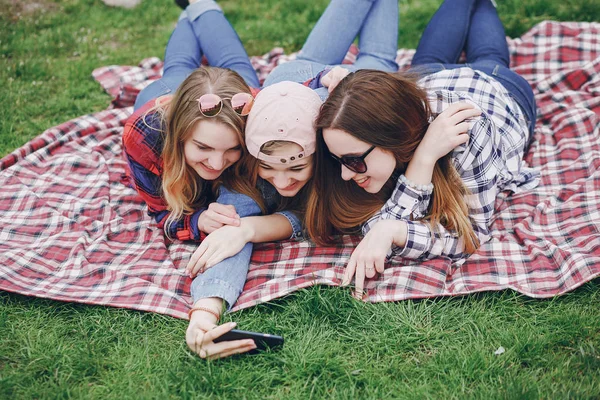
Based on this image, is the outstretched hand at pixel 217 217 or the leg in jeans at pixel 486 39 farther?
the leg in jeans at pixel 486 39

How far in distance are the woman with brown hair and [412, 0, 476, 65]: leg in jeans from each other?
1106 mm

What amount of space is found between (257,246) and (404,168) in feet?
3.46

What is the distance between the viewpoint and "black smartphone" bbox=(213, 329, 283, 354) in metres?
2.90

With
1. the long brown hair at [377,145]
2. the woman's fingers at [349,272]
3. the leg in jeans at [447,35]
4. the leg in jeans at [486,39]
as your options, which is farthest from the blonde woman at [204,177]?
the leg in jeans at [486,39]

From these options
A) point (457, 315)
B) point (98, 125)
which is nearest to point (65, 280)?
point (98, 125)

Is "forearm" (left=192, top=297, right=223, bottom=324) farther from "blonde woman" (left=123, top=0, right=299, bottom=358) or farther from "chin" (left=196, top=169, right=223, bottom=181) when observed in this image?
"chin" (left=196, top=169, right=223, bottom=181)

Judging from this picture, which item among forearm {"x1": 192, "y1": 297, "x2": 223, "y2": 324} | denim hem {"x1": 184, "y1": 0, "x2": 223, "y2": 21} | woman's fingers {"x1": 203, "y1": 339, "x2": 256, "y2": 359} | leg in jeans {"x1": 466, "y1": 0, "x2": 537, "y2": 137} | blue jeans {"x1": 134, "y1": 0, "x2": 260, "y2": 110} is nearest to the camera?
woman's fingers {"x1": 203, "y1": 339, "x2": 256, "y2": 359}

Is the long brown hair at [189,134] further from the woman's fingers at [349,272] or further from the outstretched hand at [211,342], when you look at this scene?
the outstretched hand at [211,342]

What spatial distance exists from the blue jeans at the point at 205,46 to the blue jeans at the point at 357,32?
534 millimetres

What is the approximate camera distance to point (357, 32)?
5.02 m

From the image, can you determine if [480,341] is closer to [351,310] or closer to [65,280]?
[351,310]

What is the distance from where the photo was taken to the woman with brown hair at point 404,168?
3.15 metres

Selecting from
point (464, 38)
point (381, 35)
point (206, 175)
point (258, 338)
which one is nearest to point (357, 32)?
point (381, 35)

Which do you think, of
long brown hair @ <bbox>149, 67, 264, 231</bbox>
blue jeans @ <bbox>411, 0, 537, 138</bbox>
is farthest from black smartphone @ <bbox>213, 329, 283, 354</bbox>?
blue jeans @ <bbox>411, 0, 537, 138</bbox>
